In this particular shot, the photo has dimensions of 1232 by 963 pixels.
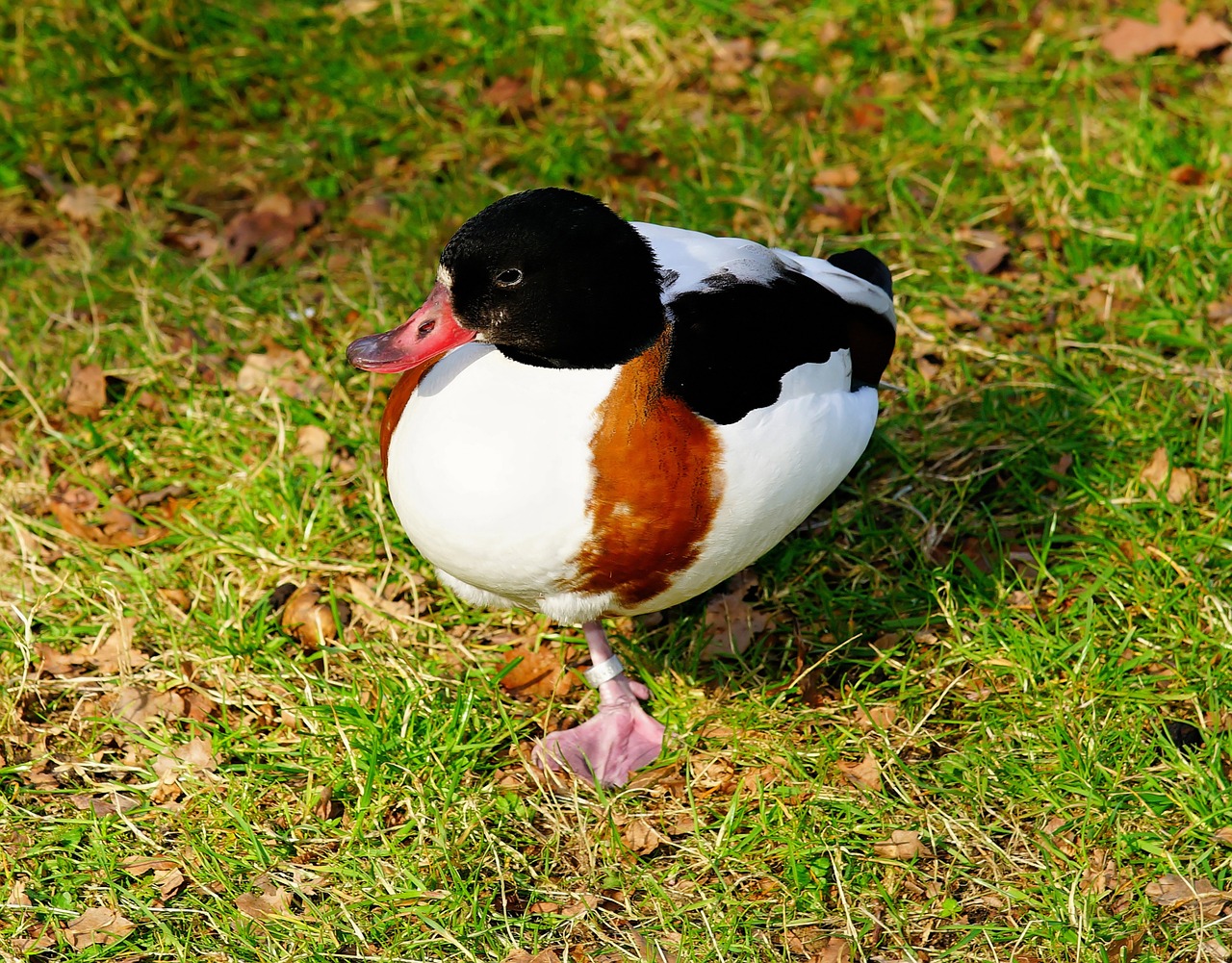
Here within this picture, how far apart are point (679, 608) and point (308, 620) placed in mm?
939

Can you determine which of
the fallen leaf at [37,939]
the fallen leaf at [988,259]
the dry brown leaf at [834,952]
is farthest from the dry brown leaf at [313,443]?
the fallen leaf at [988,259]

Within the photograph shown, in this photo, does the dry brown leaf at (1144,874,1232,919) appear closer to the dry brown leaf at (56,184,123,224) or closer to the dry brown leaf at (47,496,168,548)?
the dry brown leaf at (47,496,168,548)

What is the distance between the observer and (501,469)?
2.60 metres

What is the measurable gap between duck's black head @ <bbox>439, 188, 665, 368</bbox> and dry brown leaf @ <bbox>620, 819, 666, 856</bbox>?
1058 millimetres

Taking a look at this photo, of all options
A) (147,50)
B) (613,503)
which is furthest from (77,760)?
(147,50)

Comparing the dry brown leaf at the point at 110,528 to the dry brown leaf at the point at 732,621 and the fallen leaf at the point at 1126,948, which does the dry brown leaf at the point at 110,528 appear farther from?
the fallen leaf at the point at 1126,948

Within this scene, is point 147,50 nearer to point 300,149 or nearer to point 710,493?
point 300,149

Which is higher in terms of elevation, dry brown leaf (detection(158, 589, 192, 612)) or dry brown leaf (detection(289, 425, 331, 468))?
dry brown leaf (detection(289, 425, 331, 468))

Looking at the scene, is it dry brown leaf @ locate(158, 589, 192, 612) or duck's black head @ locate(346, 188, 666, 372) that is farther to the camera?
dry brown leaf @ locate(158, 589, 192, 612)

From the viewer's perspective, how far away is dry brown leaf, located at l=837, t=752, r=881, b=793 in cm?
309

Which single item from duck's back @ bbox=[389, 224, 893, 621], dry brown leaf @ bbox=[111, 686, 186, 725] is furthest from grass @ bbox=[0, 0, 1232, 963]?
duck's back @ bbox=[389, 224, 893, 621]

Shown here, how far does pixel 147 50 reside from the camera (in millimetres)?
5133

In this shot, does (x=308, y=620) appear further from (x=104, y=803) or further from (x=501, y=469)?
(x=501, y=469)

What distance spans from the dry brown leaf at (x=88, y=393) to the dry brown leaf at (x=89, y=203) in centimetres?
95
